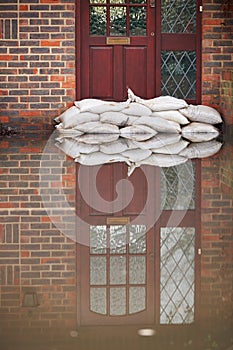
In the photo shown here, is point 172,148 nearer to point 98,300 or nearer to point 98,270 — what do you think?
point 98,270

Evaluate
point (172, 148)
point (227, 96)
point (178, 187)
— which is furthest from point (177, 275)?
point (227, 96)

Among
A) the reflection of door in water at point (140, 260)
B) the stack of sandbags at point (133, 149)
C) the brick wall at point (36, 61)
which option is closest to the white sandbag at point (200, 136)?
the stack of sandbags at point (133, 149)

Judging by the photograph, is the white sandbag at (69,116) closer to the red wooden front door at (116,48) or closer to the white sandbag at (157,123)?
the red wooden front door at (116,48)

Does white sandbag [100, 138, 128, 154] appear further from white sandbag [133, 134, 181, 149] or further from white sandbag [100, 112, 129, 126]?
white sandbag [100, 112, 129, 126]

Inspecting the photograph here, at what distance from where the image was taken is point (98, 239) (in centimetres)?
452

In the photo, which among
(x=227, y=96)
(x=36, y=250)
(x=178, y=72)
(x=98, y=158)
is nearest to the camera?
(x=36, y=250)

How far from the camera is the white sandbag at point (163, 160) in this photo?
7455 mm

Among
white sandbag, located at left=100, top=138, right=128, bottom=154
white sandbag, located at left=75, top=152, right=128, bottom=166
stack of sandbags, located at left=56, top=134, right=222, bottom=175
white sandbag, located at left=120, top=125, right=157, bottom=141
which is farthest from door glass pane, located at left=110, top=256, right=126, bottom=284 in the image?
white sandbag, located at left=120, top=125, right=157, bottom=141

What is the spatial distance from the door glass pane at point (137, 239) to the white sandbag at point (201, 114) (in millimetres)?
5426

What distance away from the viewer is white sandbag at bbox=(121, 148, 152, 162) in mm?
7789

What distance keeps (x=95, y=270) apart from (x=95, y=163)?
148 inches

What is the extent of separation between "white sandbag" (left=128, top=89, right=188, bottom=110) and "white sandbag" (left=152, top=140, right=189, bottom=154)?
83 cm

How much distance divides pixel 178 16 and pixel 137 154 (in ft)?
10.3

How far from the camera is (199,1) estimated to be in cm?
1059
